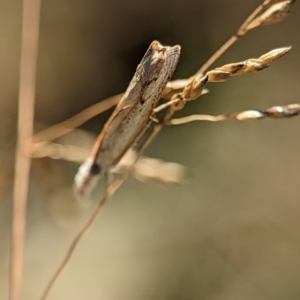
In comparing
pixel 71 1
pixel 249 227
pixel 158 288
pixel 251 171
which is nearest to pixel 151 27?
pixel 71 1

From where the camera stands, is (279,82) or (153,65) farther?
(279,82)

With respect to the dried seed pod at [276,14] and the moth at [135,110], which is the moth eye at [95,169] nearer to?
the moth at [135,110]

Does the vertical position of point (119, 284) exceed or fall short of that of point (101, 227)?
it falls short

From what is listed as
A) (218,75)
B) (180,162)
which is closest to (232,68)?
(218,75)

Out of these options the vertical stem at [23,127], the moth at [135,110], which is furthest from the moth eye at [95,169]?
the vertical stem at [23,127]

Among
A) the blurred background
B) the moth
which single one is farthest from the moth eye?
the blurred background

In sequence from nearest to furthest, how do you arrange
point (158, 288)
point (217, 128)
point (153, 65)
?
point (153, 65)
point (158, 288)
point (217, 128)

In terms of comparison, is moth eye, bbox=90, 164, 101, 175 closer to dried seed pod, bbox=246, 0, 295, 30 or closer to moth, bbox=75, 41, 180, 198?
moth, bbox=75, 41, 180, 198

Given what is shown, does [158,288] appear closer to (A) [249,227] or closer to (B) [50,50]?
(A) [249,227]

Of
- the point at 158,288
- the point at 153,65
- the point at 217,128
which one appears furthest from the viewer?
the point at 217,128
